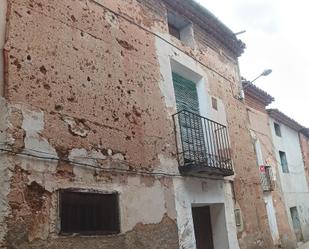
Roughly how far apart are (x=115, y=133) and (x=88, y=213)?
3.93 feet

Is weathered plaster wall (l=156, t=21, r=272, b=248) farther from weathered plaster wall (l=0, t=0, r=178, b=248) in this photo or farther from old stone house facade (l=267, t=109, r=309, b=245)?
old stone house facade (l=267, t=109, r=309, b=245)

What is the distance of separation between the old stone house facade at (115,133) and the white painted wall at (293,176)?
667cm

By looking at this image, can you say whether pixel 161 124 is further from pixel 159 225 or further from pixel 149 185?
pixel 159 225

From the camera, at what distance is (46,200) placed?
3984mm

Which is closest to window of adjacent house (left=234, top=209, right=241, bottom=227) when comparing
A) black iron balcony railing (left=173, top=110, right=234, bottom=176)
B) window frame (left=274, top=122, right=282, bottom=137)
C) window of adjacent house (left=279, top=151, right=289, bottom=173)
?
black iron balcony railing (left=173, top=110, right=234, bottom=176)

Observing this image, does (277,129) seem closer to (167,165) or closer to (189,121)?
(189,121)

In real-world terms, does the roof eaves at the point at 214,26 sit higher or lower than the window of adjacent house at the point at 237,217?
higher

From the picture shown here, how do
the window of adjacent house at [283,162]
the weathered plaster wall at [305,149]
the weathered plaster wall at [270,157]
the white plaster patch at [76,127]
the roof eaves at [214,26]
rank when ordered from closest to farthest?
the white plaster patch at [76,127] < the roof eaves at [214,26] < the weathered plaster wall at [270,157] < the window of adjacent house at [283,162] < the weathered plaster wall at [305,149]

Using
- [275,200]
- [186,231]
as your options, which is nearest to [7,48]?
[186,231]

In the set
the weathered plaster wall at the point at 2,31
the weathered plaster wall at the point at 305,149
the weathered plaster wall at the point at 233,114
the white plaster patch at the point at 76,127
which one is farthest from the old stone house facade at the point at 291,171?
the weathered plaster wall at the point at 2,31

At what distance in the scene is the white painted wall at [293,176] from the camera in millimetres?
14539

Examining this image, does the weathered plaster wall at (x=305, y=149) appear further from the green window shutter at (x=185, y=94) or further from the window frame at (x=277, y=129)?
the green window shutter at (x=185, y=94)

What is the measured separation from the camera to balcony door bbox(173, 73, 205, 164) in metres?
6.74

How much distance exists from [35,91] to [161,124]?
2424 millimetres
